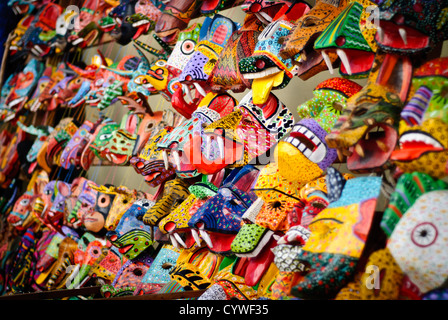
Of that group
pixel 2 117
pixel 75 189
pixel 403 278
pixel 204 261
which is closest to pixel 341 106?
pixel 403 278

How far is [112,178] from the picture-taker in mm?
2643

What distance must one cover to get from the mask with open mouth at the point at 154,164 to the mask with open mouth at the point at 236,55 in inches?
11.9

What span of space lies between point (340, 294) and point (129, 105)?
130cm

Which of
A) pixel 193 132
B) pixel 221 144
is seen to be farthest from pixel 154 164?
pixel 221 144

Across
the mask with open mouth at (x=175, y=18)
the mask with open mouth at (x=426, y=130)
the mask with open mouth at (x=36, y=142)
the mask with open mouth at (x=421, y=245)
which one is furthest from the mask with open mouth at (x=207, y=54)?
the mask with open mouth at (x=36, y=142)

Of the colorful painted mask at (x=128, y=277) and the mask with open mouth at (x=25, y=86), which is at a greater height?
the mask with open mouth at (x=25, y=86)

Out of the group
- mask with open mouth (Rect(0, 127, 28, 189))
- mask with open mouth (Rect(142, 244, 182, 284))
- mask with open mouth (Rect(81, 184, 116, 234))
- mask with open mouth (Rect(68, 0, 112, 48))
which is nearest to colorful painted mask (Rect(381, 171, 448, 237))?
mask with open mouth (Rect(142, 244, 182, 284))

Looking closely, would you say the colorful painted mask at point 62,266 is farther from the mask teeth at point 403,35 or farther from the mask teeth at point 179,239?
the mask teeth at point 403,35

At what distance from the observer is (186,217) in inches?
59.1

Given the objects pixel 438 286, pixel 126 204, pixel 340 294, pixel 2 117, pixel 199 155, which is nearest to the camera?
pixel 438 286

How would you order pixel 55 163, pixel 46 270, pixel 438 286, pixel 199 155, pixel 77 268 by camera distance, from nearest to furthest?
pixel 438 286 → pixel 199 155 → pixel 77 268 → pixel 46 270 → pixel 55 163

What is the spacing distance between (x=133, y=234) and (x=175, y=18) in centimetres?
74

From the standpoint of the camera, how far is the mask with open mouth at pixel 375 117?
3.25 feet

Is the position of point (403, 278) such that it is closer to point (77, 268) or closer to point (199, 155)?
point (199, 155)
